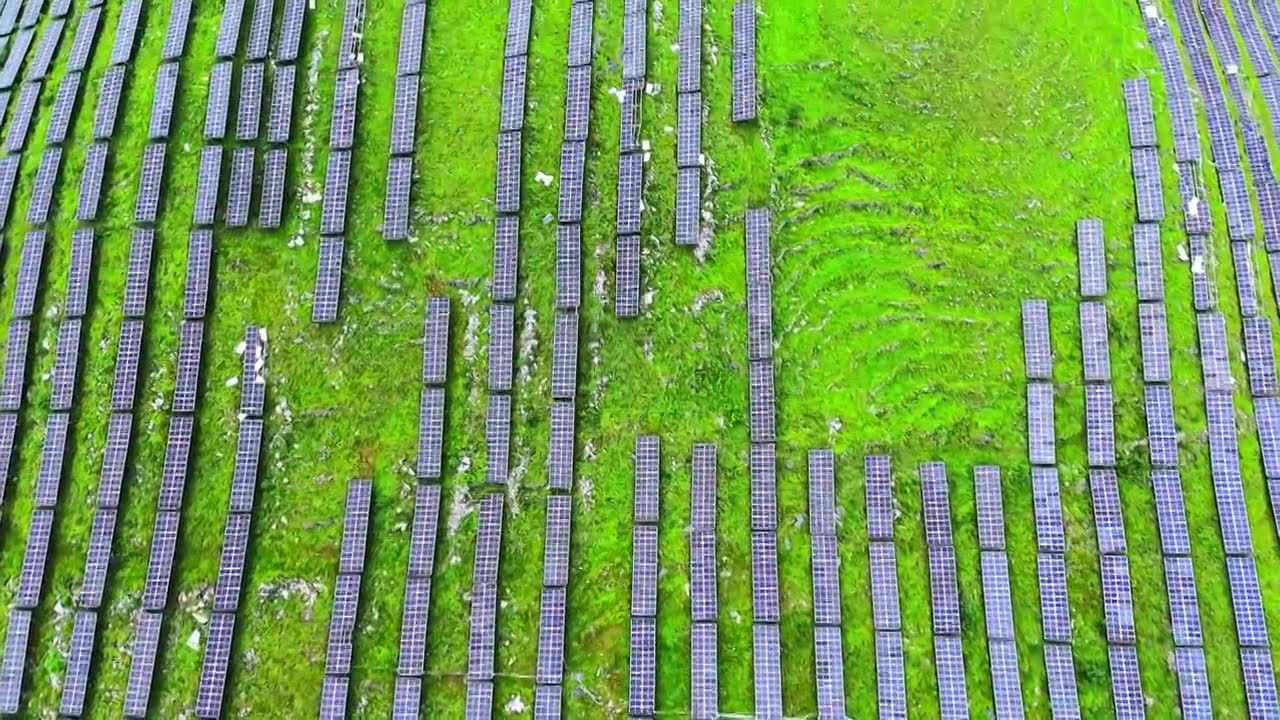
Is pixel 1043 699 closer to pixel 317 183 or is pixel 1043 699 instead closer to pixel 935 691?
pixel 935 691

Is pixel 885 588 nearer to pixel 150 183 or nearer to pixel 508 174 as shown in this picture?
pixel 508 174

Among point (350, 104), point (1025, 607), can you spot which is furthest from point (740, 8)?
point (1025, 607)

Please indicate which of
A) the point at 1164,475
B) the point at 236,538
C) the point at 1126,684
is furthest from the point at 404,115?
the point at 1126,684

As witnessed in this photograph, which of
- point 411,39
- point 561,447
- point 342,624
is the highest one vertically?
point 411,39

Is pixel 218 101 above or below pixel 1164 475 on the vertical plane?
above

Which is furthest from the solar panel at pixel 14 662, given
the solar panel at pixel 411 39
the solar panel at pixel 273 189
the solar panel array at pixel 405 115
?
the solar panel at pixel 411 39

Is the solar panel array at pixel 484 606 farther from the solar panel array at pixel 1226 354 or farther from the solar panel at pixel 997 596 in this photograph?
the solar panel array at pixel 1226 354

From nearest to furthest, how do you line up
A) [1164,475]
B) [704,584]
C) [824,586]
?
[824,586] → [704,584] → [1164,475]
